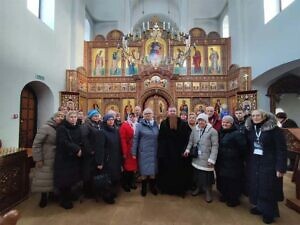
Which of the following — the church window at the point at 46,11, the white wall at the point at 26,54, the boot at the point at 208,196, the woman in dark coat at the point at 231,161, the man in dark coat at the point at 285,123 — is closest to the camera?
the woman in dark coat at the point at 231,161

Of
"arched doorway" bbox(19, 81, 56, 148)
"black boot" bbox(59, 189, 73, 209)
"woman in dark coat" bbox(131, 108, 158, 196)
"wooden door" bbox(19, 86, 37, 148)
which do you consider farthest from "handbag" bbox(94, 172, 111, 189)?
"arched doorway" bbox(19, 81, 56, 148)

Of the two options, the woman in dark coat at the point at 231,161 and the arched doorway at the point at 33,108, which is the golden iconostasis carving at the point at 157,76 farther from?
the woman in dark coat at the point at 231,161

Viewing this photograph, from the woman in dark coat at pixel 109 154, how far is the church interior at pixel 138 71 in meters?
0.26

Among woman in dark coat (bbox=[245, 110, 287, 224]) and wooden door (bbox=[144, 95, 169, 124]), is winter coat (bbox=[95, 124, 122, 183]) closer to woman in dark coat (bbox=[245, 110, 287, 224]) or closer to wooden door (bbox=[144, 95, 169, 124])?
woman in dark coat (bbox=[245, 110, 287, 224])

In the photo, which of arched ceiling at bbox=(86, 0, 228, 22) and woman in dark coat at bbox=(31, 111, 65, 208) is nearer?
woman in dark coat at bbox=(31, 111, 65, 208)

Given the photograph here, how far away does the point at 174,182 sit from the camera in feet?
13.0

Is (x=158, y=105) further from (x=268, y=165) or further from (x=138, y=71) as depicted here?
(x=268, y=165)

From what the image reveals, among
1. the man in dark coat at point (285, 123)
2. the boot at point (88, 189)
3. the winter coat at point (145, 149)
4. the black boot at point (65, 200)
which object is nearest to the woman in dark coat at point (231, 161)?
the winter coat at point (145, 149)

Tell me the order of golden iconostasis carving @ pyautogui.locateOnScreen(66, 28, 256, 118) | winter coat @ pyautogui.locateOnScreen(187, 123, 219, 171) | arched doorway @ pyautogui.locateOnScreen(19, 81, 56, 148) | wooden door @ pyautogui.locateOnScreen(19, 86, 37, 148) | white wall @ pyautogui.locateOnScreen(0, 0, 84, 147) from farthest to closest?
golden iconostasis carving @ pyautogui.locateOnScreen(66, 28, 256, 118) → arched doorway @ pyautogui.locateOnScreen(19, 81, 56, 148) → wooden door @ pyautogui.locateOnScreen(19, 86, 37, 148) → white wall @ pyautogui.locateOnScreen(0, 0, 84, 147) → winter coat @ pyautogui.locateOnScreen(187, 123, 219, 171)

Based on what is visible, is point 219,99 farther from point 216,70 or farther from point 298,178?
point 298,178

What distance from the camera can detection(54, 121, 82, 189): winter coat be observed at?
333 centimetres

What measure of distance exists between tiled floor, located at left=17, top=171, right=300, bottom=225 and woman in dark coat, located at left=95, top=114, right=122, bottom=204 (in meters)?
0.23

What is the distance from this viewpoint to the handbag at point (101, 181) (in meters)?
3.53

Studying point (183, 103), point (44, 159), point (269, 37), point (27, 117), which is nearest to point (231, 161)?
point (44, 159)
